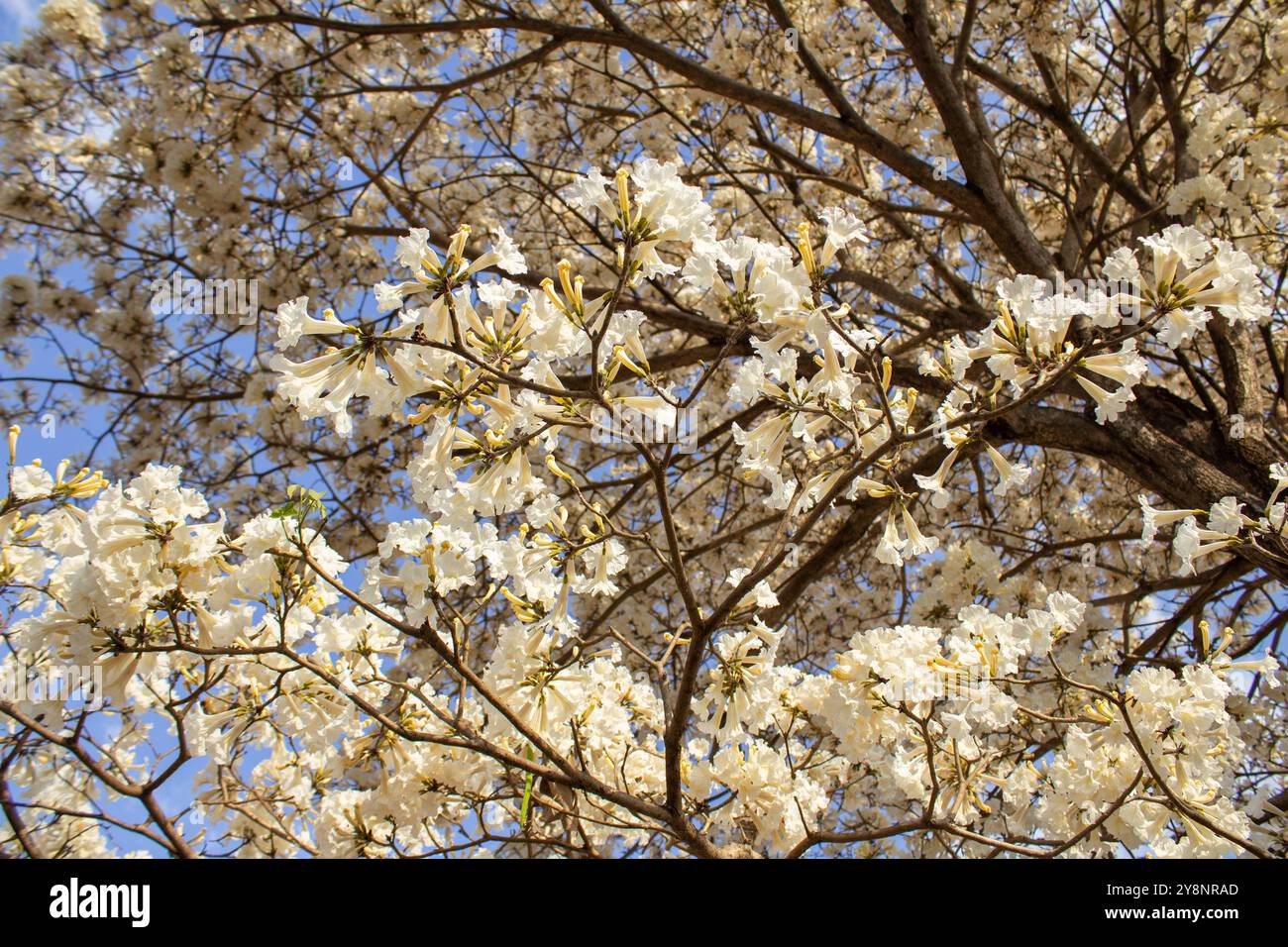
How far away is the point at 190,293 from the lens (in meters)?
4.36

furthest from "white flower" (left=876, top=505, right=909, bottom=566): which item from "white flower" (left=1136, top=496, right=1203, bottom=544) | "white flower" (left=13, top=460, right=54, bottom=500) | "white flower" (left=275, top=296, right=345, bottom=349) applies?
"white flower" (left=13, top=460, right=54, bottom=500)

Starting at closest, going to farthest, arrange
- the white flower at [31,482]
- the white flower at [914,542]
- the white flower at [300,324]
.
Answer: the white flower at [300,324], the white flower at [914,542], the white flower at [31,482]

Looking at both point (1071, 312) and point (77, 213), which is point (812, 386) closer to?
point (1071, 312)

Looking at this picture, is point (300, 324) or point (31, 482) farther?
point (31, 482)

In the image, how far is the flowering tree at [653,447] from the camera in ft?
5.20

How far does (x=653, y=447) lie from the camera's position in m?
2.38

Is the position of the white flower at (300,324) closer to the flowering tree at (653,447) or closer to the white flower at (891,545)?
the flowering tree at (653,447)

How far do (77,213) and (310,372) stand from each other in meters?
4.13

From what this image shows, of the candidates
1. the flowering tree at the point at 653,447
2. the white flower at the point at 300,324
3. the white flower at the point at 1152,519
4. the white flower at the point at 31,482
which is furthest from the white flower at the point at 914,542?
the white flower at the point at 31,482

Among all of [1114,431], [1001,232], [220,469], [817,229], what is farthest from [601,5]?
[220,469]

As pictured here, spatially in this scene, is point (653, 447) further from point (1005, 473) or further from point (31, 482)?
point (31, 482)

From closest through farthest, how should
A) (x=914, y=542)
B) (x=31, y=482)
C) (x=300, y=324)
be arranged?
(x=300, y=324), (x=914, y=542), (x=31, y=482)

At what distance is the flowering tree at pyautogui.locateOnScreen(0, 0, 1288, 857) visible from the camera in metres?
1.58

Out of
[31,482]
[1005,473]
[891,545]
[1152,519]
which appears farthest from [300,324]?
[1152,519]
